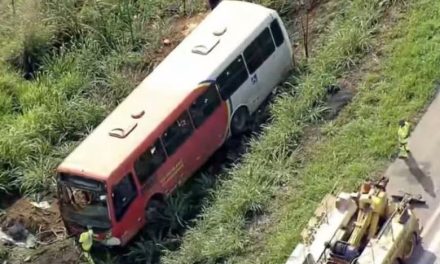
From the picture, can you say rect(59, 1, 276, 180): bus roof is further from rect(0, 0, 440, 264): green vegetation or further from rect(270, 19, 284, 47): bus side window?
rect(0, 0, 440, 264): green vegetation

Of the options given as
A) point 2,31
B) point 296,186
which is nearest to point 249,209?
point 296,186

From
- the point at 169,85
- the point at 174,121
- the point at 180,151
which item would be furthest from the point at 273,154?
the point at 169,85

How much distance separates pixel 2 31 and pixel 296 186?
9985mm

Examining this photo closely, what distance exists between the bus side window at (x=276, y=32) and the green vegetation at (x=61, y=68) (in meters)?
→ 3.39

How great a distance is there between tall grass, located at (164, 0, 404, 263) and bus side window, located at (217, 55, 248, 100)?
3.10 ft

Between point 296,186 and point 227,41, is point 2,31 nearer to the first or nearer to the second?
point 227,41

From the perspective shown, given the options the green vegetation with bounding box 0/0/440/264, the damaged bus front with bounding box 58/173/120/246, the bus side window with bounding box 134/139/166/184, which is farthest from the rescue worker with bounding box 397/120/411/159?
the damaged bus front with bounding box 58/173/120/246

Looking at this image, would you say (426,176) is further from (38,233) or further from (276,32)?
(38,233)

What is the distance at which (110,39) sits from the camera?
985 inches

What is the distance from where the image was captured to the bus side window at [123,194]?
1911 cm

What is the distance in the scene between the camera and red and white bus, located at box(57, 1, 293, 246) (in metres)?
19.2

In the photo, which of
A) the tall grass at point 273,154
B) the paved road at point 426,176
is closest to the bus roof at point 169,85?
the tall grass at point 273,154

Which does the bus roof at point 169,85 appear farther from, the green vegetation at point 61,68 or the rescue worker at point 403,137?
the rescue worker at point 403,137

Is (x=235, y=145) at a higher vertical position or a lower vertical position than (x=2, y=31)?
higher
